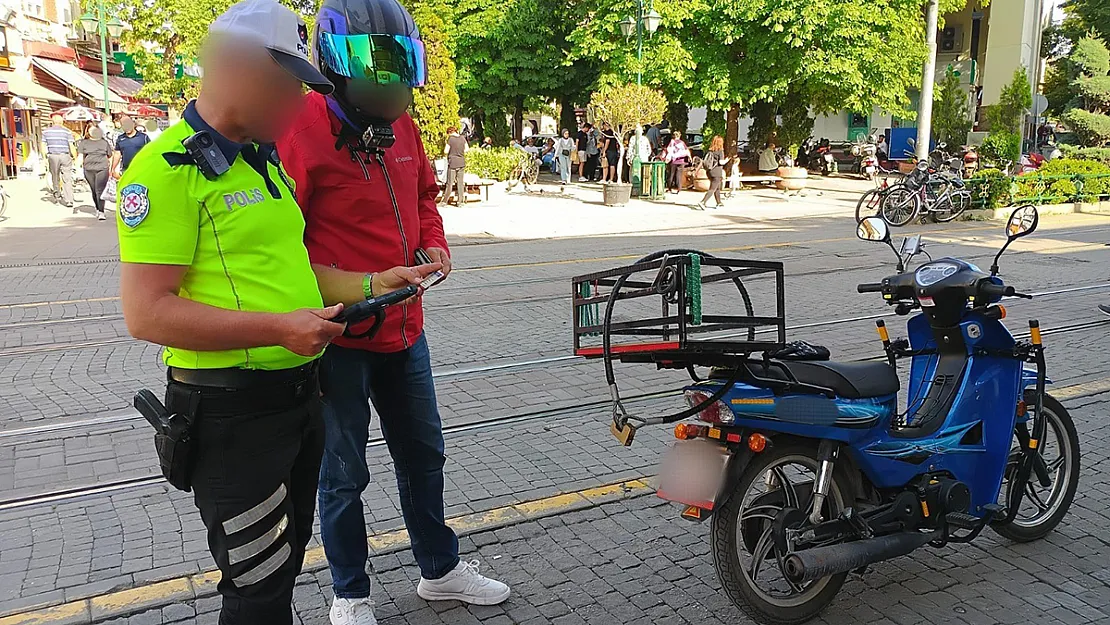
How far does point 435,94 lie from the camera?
19594 millimetres

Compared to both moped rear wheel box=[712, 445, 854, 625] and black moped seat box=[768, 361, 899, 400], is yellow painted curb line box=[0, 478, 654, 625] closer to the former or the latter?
moped rear wheel box=[712, 445, 854, 625]

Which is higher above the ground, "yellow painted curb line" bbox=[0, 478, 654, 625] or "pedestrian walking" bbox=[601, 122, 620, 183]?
"pedestrian walking" bbox=[601, 122, 620, 183]

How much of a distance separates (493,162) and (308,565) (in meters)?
19.9

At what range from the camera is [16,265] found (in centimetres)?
1143

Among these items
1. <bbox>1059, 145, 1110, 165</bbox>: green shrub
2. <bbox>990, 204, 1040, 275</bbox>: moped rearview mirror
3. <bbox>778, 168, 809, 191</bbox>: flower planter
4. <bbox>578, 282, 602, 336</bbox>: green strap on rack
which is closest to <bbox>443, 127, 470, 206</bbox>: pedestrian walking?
<bbox>778, 168, 809, 191</bbox>: flower planter

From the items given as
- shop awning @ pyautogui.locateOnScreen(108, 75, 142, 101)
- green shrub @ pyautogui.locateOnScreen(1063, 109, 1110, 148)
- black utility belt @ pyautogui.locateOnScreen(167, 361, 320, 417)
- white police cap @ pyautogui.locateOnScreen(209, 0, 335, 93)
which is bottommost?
black utility belt @ pyautogui.locateOnScreen(167, 361, 320, 417)

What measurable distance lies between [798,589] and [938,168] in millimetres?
19053

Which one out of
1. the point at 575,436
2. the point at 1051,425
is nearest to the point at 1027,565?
the point at 1051,425

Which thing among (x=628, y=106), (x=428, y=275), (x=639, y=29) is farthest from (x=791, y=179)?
(x=428, y=275)

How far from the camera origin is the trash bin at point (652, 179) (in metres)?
22.7

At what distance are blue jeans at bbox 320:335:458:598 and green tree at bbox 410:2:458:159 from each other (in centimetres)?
1662

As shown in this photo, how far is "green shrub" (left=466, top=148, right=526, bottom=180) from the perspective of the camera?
2230 cm

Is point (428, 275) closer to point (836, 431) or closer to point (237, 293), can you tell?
point (237, 293)

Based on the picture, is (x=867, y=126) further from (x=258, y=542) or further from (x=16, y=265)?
(x=258, y=542)
